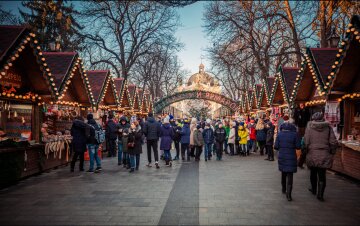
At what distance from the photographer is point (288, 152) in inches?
254

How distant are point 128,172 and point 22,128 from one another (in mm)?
4264

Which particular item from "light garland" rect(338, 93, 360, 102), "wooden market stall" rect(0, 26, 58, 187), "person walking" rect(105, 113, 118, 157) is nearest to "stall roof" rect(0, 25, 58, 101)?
"wooden market stall" rect(0, 26, 58, 187)

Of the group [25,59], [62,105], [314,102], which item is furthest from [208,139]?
[25,59]

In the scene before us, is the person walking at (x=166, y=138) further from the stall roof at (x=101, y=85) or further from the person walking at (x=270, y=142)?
the stall roof at (x=101, y=85)

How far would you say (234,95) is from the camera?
43750 millimetres

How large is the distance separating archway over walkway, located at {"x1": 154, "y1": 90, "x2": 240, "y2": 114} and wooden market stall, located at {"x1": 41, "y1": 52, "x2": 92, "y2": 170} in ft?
80.7

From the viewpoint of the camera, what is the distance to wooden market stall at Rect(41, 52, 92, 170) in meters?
10.6

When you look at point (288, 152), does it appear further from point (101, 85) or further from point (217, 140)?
point (101, 85)

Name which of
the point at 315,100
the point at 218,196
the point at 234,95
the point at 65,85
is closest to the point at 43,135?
the point at 65,85

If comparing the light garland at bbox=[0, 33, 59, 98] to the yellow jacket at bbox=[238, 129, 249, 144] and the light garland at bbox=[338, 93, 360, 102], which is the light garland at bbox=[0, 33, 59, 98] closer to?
the yellow jacket at bbox=[238, 129, 249, 144]

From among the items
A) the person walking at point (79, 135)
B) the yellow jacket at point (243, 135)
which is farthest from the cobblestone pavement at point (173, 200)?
the yellow jacket at point (243, 135)

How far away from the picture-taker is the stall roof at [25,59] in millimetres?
8109

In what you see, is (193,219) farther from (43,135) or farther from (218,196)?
(43,135)

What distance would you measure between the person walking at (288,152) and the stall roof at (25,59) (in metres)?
7.66
